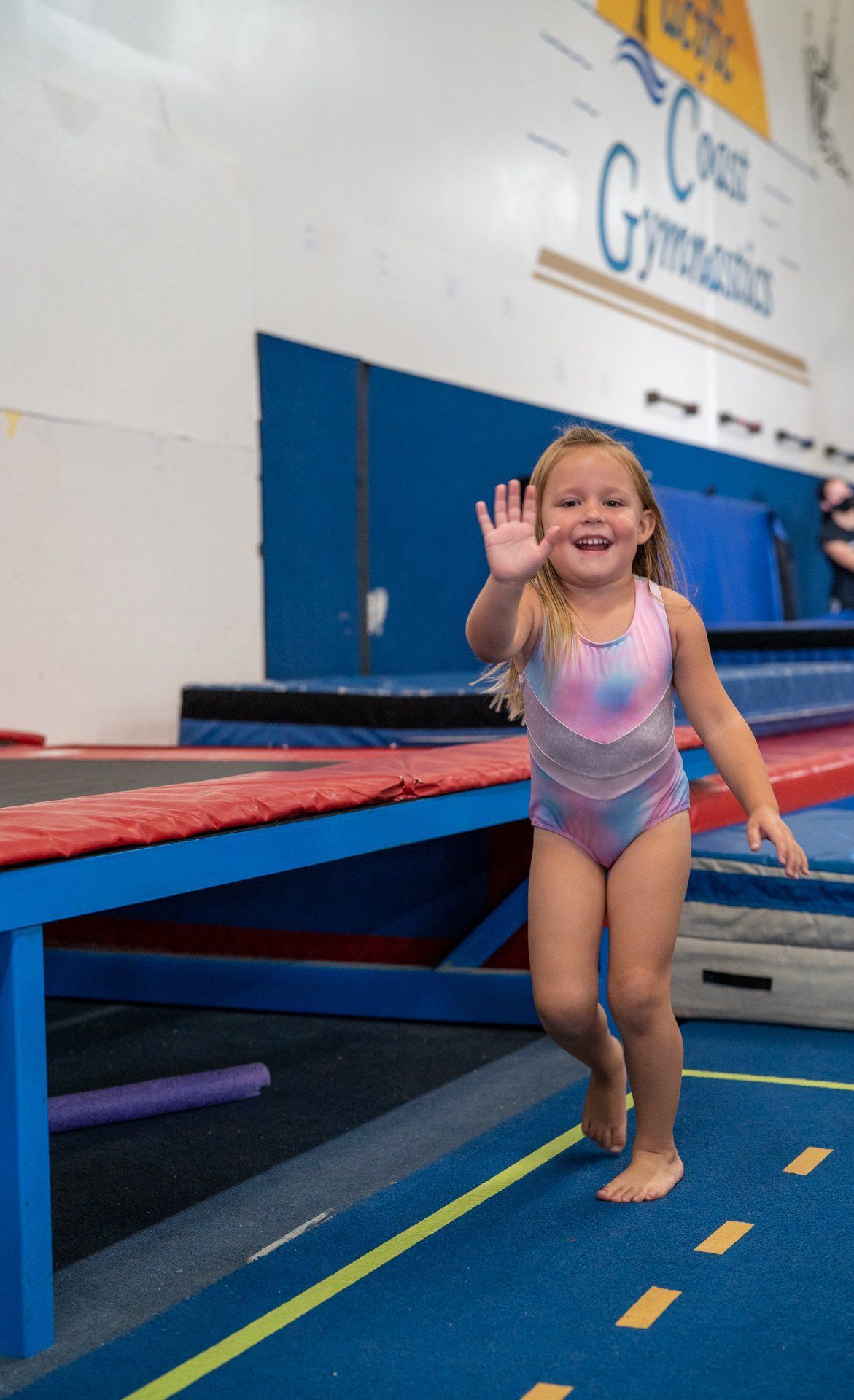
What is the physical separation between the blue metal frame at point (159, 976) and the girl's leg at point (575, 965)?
0.32 meters

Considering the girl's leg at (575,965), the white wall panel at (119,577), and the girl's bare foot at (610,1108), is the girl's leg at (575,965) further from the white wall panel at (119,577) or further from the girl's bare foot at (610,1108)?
the white wall panel at (119,577)

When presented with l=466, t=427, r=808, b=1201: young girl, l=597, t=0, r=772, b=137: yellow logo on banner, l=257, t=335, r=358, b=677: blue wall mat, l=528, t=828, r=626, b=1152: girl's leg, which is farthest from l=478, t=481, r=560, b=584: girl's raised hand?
l=597, t=0, r=772, b=137: yellow logo on banner

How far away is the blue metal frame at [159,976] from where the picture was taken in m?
1.42

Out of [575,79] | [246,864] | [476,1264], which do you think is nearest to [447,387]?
[575,79]

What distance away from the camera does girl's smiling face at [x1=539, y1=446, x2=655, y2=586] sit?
185 cm

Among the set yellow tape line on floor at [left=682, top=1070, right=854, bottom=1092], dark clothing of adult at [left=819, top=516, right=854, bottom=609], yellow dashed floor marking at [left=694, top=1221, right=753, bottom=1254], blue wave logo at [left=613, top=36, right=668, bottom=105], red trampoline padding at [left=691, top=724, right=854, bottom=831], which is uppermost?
blue wave logo at [left=613, top=36, right=668, bottom=105]

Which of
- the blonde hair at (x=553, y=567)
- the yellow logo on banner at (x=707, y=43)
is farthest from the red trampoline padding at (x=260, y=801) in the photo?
the yellow logo on banner at (x=707, y=43)

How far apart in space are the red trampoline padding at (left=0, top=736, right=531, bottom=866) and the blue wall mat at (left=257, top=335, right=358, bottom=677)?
1957 mm

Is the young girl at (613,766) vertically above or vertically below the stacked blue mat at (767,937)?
above

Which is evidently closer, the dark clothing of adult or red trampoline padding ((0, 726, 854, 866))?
red trampoline padding ((0, 726, 854, 866))

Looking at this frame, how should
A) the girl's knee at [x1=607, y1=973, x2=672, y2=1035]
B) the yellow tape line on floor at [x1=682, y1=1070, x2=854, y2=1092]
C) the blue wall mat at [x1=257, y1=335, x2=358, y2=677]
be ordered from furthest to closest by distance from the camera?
the blue wall mat at [x1=257, y1=335, x2=358, y2=677]
the yellow tape line on floor at [x1=682, y1=1070, x2=854, y2=1092]
the girl's knee at [x1=607, y1=973, x2=672, y2=1035]

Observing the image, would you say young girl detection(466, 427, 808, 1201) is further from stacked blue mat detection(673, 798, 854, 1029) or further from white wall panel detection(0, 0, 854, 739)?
white wall panel detection(0, 0, 854, 739)

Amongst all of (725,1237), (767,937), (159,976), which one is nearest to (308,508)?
(159,976)

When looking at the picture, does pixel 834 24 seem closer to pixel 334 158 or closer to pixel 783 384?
pixel 783 384
